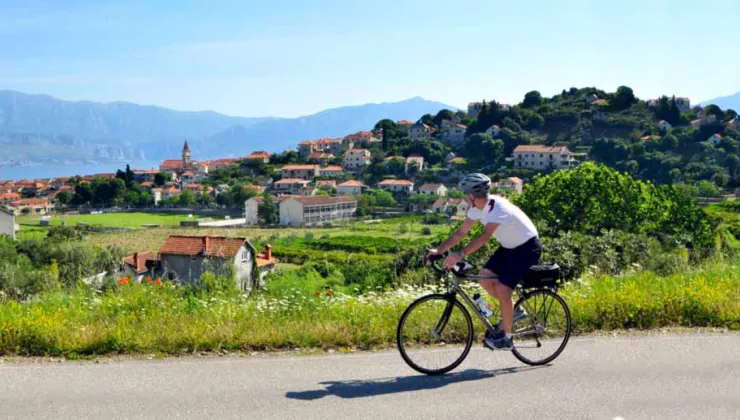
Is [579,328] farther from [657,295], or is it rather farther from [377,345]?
[377,345]

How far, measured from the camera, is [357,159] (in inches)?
5256

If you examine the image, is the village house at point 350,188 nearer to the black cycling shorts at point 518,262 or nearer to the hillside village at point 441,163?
the hillside village at point 441,163

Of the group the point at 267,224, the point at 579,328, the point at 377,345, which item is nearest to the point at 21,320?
the point at 377,345

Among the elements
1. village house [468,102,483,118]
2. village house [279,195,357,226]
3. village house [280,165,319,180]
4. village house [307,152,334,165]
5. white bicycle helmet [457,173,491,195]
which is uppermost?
village house [468,102,483,118]

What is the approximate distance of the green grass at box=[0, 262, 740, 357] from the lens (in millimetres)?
5320

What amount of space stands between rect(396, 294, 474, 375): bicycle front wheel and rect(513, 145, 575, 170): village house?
353 ft

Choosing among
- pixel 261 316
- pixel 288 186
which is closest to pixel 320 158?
pixel 288 186

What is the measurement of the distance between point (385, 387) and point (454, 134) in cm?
14439

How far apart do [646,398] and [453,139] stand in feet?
472

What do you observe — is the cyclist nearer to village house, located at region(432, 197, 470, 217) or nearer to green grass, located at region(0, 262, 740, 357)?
green grass, located at region(0, 262, 740, 357)

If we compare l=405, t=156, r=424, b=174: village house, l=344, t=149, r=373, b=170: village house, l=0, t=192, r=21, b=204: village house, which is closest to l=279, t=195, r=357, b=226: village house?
l=405, t=156, r=424, b=174: village house

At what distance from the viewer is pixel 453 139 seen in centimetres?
14600

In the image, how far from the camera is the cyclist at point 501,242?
4809 millimetres

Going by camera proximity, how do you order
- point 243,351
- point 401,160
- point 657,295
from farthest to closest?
1. point 401,160
2. point 657,295
3. point 243,351
